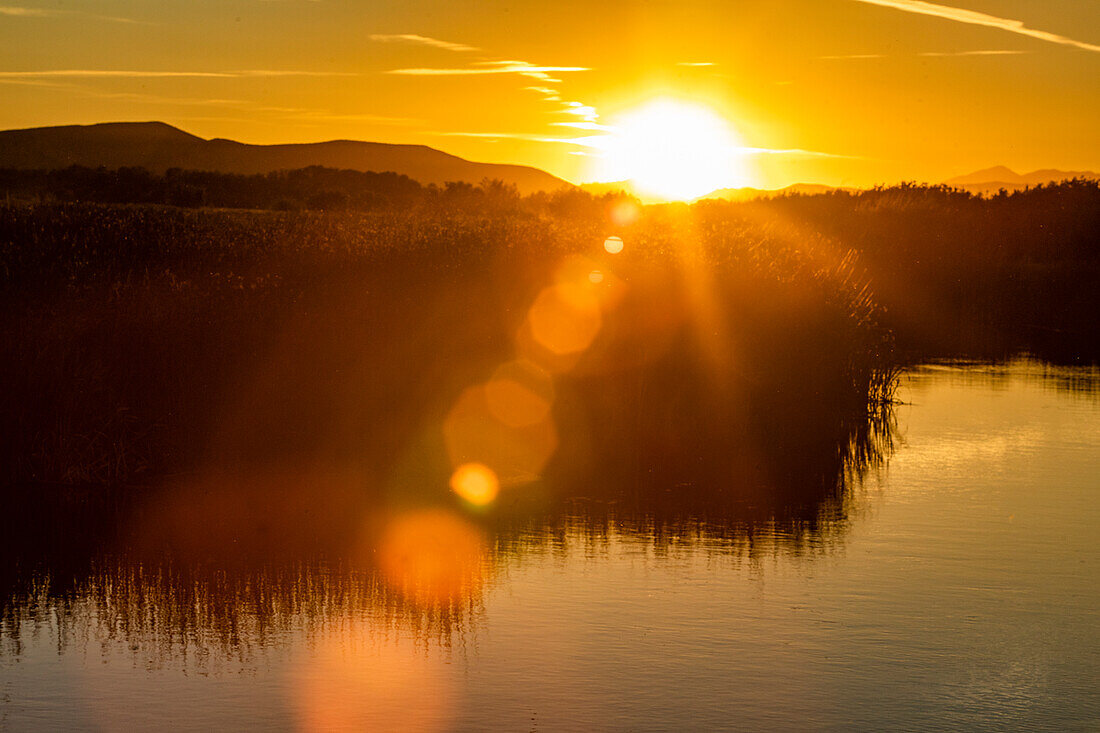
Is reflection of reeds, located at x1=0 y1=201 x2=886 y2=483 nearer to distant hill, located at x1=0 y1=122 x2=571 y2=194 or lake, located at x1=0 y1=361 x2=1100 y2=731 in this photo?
lake, located at x1=0 y1=361 x2=1100 y2=731

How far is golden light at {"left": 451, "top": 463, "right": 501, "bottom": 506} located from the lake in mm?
1124

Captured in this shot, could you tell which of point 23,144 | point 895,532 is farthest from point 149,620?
point 23,144

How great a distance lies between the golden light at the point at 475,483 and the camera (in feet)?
52.1

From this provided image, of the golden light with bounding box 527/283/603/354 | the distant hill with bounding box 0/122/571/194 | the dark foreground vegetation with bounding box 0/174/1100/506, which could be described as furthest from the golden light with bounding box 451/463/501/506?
the distant hill with bounding box 0/122/571/194

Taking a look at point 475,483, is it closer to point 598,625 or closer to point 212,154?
point 598,625

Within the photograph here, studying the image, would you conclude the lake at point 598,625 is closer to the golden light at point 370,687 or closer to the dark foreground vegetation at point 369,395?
the golden light at point 370,687

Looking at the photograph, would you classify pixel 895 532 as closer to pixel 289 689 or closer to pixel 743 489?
pixel 743 489

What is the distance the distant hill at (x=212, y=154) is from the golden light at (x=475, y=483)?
9333 centimetres

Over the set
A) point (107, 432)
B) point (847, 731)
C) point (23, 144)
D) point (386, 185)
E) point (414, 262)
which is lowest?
point (847, 731)

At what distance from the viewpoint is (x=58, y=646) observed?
392 inches

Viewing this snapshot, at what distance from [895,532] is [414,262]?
10.4 metres

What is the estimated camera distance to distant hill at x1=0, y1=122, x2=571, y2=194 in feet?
364

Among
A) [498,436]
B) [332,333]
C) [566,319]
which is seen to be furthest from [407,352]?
[566,319]

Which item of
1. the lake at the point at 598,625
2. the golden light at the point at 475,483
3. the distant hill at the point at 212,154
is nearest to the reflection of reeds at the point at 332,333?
the golden light at the point at 475,483
